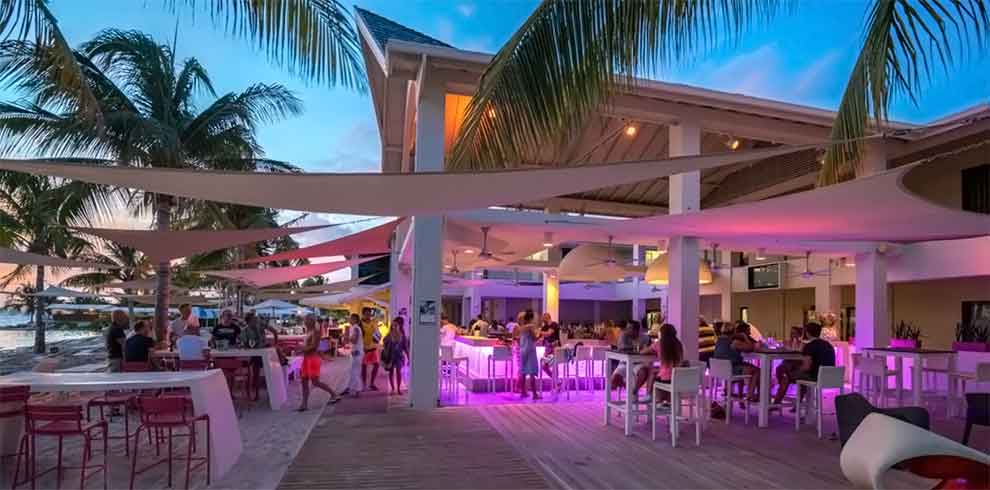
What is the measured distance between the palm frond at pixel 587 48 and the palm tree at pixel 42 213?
760 centimetres

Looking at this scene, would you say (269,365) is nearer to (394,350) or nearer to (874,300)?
(394,350)

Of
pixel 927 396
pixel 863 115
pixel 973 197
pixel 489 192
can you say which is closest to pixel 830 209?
pixel 863 115

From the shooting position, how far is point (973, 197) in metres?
12.3

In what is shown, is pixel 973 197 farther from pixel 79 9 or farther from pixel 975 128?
pixel 79 9

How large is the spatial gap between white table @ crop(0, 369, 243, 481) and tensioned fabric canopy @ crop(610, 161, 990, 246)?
188 inches

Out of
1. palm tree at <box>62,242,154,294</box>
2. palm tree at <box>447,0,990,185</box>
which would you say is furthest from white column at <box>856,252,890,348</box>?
palm tree at <box>62,242,154,294</box>

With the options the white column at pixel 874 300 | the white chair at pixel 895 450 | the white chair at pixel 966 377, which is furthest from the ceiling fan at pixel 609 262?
the white chair at pixel 895 450

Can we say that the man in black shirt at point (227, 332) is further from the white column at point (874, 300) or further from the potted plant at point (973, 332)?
the potted plant at point (973, 332)

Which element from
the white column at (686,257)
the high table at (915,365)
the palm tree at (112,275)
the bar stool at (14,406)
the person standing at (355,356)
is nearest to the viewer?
the bar stool at (14,406)

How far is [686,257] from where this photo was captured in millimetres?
10125

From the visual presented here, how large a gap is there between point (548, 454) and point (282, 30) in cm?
439

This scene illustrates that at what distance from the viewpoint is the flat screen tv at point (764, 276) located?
60.0 ft

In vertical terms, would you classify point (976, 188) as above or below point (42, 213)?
above

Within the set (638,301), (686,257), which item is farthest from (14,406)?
(638,301)
